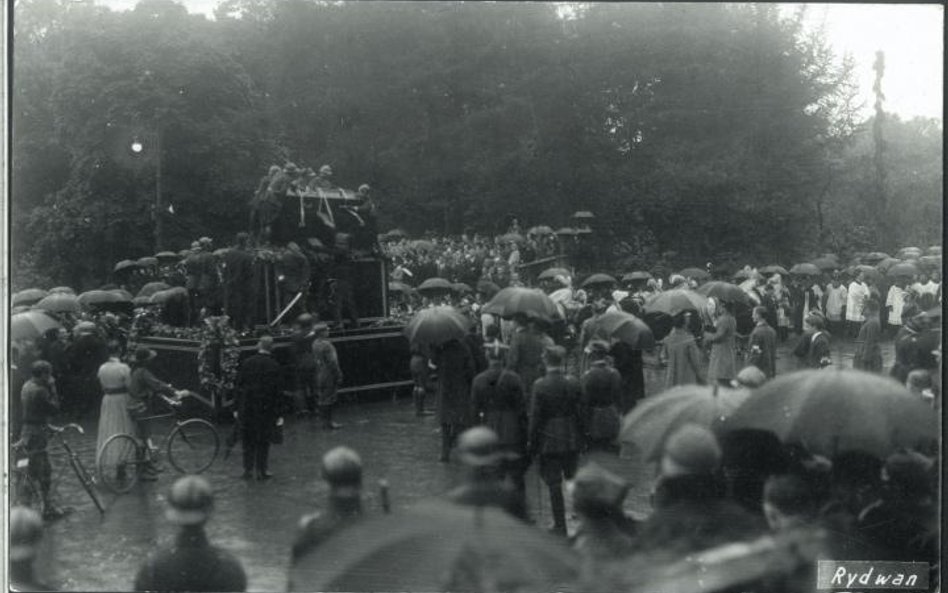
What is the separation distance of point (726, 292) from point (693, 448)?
282cm

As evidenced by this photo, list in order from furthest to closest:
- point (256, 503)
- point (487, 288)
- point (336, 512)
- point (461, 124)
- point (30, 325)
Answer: point (487, 288) → point (461, 124) → point (256, 503) → point (30, 325) → point (336, 512)

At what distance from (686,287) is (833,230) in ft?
5.51

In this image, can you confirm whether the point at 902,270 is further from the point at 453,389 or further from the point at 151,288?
the point at 151,288

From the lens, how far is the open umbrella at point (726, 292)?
11156 mm

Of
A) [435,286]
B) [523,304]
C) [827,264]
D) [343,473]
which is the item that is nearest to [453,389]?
[523,304]

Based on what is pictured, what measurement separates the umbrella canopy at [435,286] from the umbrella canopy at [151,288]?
121 inches

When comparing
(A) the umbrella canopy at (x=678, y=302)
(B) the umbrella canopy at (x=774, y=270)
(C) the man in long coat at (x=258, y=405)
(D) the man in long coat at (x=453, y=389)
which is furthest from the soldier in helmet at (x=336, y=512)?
(B) the umbrella canopy at (x=774, y=270)

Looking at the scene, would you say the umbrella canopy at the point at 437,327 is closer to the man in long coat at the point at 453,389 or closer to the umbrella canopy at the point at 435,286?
the man in long coat at the point at 453,389

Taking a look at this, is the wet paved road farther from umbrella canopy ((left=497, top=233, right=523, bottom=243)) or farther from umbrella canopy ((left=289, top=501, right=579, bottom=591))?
umbrella canopy ((left=497, top=233, right=523, bottom=243))

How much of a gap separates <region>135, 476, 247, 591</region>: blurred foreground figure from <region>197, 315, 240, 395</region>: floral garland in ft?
6.77

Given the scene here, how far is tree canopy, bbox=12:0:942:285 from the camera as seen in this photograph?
32.9ft

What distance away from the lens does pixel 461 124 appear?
36.5 ft

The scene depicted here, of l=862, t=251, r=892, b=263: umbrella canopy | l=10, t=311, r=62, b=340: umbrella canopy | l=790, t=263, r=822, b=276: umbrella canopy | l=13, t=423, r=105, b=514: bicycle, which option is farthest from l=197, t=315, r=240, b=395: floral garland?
l=862, t=251, r=892, b=263: umbrella canopy

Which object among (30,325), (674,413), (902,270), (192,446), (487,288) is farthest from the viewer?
(487,288)
